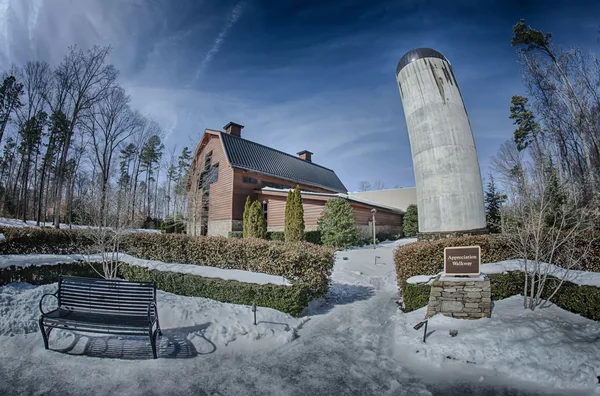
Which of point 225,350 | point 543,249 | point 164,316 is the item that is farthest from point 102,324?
point 543,249

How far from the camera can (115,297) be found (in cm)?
414

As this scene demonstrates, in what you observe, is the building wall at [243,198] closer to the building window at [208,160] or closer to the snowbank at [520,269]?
the building window at [208,160]

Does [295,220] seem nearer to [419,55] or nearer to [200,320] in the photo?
[419,55]

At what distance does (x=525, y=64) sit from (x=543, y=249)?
53.3 ft

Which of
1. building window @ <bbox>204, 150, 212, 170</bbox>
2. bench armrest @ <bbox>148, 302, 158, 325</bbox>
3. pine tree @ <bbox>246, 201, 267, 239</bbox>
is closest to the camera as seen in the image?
bench armrest @ <bbox>148, 302, 158, 325</bbox>

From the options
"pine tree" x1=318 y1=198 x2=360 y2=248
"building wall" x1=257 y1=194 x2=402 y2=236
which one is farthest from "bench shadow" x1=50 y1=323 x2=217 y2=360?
"building wall" x1=257 y1=194 x2=402 y2=236

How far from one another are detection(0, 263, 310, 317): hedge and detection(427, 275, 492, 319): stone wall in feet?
8.23

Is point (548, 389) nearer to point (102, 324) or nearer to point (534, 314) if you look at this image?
point (534, 314)

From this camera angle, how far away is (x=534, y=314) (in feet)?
14.6

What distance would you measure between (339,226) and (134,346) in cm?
1328

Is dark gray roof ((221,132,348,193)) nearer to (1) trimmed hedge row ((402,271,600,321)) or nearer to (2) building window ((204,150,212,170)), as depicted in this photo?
(2) building window ((204,150,212,170))

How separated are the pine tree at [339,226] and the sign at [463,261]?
438 inches

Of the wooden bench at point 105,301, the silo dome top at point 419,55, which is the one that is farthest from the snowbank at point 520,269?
the silo dome top at point 419,55

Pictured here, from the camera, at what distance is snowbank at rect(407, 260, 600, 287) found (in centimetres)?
496
